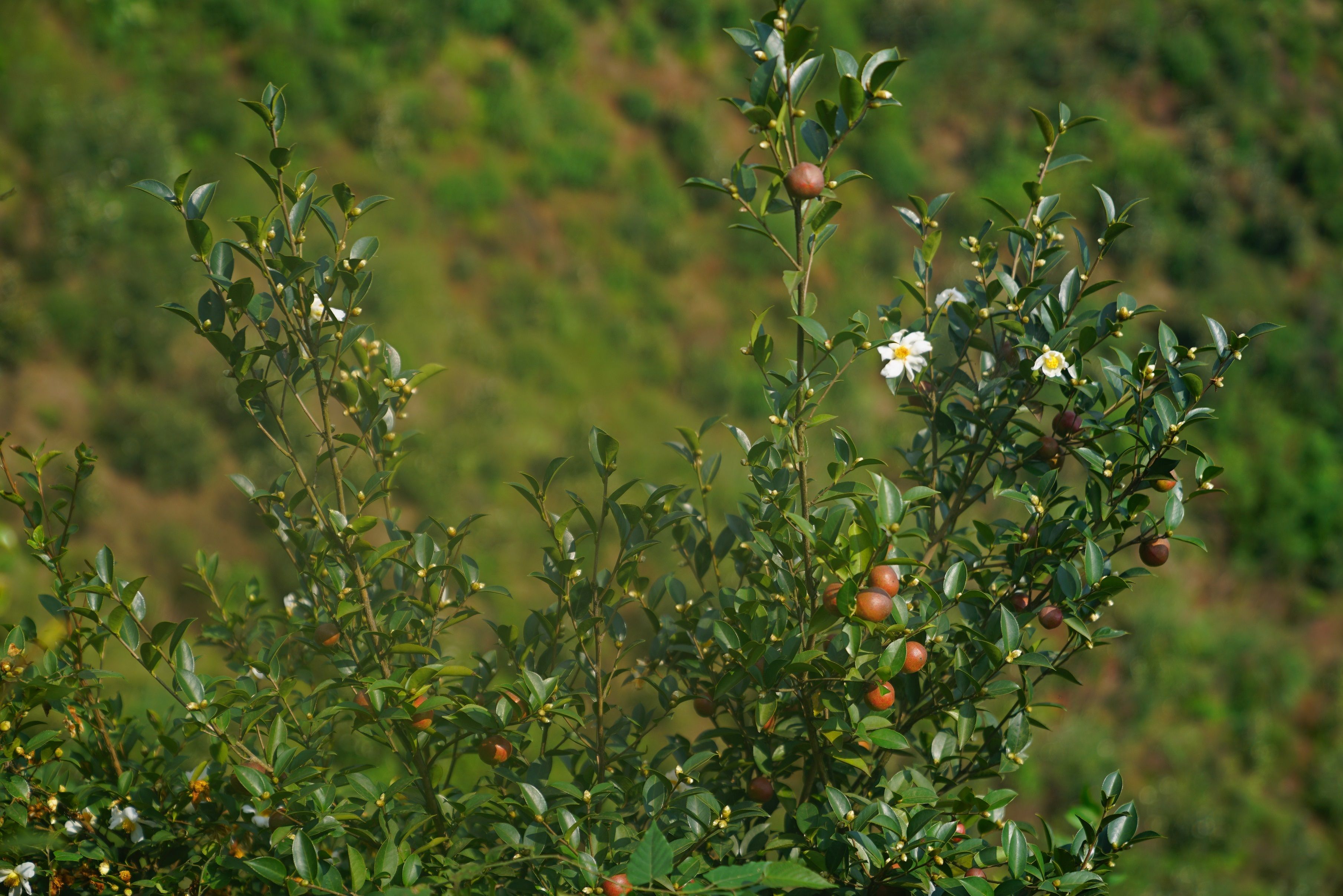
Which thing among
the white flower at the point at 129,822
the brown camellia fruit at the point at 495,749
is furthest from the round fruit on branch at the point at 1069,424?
the white flower at the point at 129,822

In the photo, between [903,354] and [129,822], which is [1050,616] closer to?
[903,354]

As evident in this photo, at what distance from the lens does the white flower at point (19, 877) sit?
103cm

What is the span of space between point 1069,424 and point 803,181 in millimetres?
498

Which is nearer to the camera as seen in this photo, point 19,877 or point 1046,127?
point 19,877

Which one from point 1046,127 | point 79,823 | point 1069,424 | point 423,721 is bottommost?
point 79,823

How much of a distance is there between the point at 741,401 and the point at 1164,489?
423 cm

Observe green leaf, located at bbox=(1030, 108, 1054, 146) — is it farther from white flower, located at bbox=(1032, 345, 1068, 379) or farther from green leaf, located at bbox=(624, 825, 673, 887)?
green leaf, located at bbox=(624, 825, 673, 887)

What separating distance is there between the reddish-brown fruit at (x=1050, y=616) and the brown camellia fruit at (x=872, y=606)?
24 centimetres

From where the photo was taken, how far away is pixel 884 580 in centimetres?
110

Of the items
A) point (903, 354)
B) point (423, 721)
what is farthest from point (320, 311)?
point (903, 354)

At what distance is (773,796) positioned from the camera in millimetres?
1239

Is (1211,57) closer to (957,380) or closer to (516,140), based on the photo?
(516,140)

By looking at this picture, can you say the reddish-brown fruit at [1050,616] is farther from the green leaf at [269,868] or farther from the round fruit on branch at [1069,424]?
the green leaf at [269,868]

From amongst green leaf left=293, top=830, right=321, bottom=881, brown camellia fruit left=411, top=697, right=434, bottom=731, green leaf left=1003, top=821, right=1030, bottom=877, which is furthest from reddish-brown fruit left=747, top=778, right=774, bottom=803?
green leaf left=293, top=830, right=321, bottom=881
